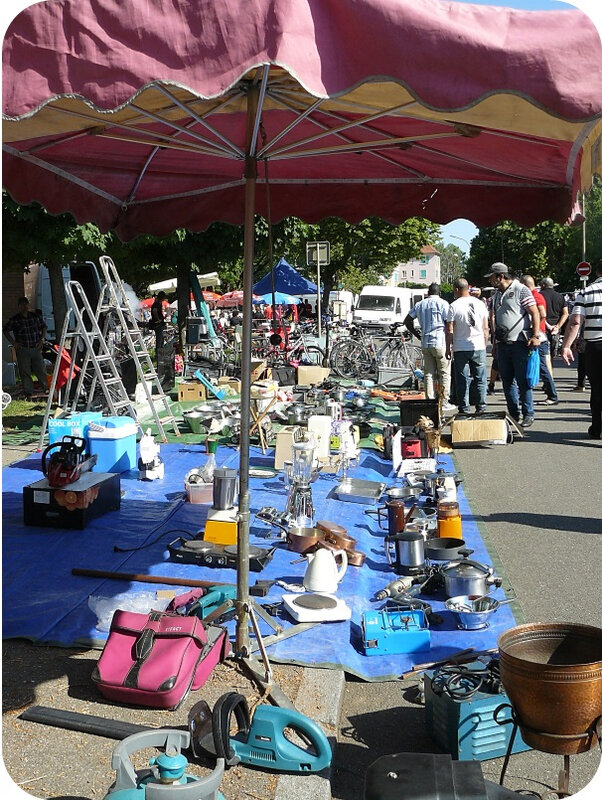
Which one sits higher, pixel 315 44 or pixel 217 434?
pixel 315 44

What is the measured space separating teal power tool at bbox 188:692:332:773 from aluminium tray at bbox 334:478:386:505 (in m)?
4.59

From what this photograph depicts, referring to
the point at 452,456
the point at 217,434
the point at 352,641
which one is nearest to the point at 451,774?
the point at 352,641

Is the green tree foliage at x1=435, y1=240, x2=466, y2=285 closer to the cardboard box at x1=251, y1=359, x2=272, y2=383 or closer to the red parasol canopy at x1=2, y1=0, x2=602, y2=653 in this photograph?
the cardboard box at x1=251, y1=359, x2=272, y2=383

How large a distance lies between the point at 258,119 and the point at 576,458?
7.34 m

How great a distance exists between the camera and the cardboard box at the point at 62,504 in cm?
704

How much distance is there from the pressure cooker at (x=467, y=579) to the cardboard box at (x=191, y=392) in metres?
9.62

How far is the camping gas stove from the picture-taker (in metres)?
6.06

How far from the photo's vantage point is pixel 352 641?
4.95 metres

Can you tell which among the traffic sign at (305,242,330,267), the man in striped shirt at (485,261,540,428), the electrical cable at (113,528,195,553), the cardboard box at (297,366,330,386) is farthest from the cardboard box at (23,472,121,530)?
the traffic sign at (305,242,330,267)

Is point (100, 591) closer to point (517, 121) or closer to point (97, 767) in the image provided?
point (97, 767)

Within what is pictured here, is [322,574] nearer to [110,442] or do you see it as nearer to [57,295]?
[110,442]

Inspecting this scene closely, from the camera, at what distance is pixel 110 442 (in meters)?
9.02

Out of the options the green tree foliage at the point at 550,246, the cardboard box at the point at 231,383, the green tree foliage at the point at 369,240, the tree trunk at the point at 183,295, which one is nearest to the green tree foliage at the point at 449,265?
the green tree foliage at the point at 550,246

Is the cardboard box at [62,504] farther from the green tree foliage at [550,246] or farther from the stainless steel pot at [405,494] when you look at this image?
the green tree foliage at [550,246]
